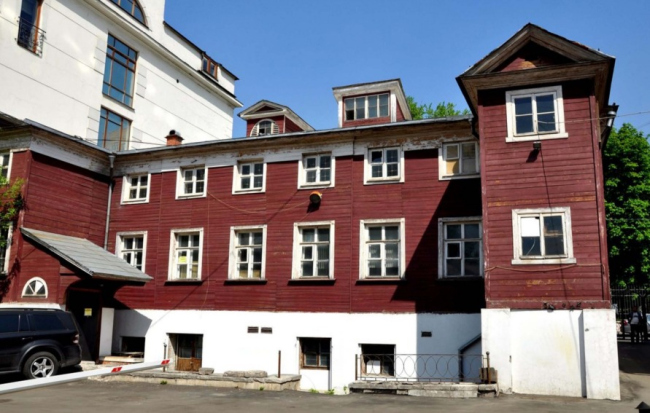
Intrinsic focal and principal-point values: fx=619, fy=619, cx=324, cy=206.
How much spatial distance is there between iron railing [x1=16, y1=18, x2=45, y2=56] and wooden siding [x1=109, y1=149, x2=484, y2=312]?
7.11 metres

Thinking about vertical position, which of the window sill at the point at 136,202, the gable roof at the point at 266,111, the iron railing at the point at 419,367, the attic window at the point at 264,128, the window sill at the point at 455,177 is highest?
the gable roof at the point at 266,111

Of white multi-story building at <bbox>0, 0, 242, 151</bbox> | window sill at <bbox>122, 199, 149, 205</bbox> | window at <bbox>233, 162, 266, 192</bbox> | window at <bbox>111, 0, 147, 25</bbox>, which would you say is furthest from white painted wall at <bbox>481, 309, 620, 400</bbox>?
window at <bbox>111, 0, 147, 25</bbox>

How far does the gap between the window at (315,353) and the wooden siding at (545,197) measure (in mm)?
6122

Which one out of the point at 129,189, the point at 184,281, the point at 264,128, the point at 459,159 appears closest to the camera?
the point at 459,159

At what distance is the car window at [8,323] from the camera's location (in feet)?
51.0

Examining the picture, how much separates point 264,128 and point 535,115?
497 inches

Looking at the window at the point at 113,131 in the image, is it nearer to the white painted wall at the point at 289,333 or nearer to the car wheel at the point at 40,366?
the white painted wall at the point at 289,333

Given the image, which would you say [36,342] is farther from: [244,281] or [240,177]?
[240,177]

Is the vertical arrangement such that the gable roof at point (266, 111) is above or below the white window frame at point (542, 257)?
above

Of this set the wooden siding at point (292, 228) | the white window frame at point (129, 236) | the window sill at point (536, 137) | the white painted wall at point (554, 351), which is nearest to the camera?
the white painted wall at point (554, 351)

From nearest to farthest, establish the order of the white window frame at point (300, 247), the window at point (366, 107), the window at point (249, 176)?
the white window frame at point (300, 247)
the window at point (249, 176)
the window at point (366, 107)

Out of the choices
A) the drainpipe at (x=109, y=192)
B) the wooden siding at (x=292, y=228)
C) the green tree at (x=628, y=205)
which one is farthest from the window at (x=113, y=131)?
the green tree at (x=628, y=205)

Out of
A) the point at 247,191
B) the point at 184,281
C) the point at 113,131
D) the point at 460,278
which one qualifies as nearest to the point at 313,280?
the point at 247,191

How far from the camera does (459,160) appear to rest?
1967cm
